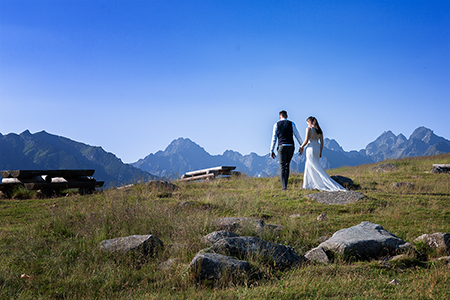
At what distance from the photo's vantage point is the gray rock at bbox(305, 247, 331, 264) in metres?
5.25

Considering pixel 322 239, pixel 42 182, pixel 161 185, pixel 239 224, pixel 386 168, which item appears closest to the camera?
pixel 322 239

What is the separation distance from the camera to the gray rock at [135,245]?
5383 millimetres

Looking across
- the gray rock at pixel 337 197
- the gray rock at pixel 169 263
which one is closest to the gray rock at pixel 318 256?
the gray rock at pixel 169 263

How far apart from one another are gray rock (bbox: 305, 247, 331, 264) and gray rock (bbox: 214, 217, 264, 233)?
1.31 m

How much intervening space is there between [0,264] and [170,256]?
2594 mm

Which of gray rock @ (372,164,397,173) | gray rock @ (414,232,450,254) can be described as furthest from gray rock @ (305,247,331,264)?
gray rock @ (372,164,397,173)

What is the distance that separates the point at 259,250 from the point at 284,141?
7749 mm

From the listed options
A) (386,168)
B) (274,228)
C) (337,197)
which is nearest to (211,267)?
(274,228)

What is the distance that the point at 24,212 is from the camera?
974cm

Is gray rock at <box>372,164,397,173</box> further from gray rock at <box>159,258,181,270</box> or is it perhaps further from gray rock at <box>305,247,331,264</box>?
gray rock at <box>159,258,181,270</box>

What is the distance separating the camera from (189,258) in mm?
5160

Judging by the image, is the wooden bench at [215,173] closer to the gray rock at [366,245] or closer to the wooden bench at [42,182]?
the wooden bench at [42,182]

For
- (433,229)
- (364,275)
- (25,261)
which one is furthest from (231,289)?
(433,229)

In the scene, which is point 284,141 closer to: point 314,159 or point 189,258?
point 314,159
